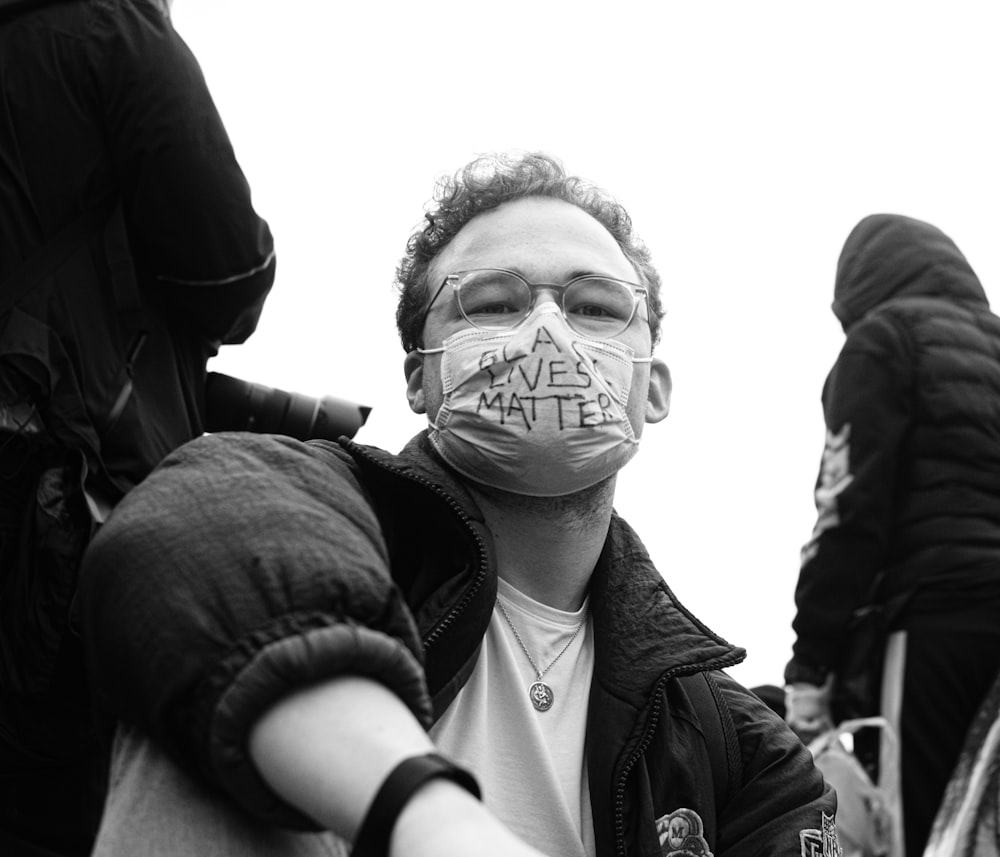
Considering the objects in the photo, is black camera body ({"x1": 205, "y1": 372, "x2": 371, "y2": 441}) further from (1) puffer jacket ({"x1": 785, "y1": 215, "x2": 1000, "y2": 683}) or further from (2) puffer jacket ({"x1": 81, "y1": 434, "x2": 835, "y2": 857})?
(1) puffer jacket ({"x1": 785, "y1": 215, "x2": 1000, "y2": 683})

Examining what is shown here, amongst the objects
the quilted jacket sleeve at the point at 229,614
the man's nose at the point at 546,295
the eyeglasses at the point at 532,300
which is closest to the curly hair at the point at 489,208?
the eyeglasses at the point at 532,300

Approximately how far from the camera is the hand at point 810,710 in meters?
3.39

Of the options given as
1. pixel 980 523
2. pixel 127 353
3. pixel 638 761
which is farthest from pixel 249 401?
pixel 980 523

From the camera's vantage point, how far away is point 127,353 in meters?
2.03

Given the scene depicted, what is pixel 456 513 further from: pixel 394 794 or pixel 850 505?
pixel 850 505

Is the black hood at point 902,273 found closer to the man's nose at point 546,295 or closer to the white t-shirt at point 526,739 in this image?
the man's nose at point 546,295

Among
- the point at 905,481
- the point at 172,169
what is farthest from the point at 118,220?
the point at 905,481

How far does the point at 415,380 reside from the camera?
235cm

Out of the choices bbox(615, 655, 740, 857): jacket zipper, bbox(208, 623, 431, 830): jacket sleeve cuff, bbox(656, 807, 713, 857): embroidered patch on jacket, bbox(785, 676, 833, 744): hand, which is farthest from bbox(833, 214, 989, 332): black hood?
bbox(208, 623, 431, 830): jacket sleeve cuff

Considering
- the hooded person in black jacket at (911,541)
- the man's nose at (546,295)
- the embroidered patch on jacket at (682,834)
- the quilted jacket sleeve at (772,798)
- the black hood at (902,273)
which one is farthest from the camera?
the black hood at (902,273)

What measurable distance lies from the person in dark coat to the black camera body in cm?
4

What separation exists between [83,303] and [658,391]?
3.07 ft

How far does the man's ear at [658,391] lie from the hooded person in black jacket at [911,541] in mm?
1185

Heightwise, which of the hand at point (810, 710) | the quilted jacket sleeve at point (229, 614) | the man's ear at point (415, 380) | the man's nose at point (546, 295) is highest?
the man's nose at point (546, 295)
